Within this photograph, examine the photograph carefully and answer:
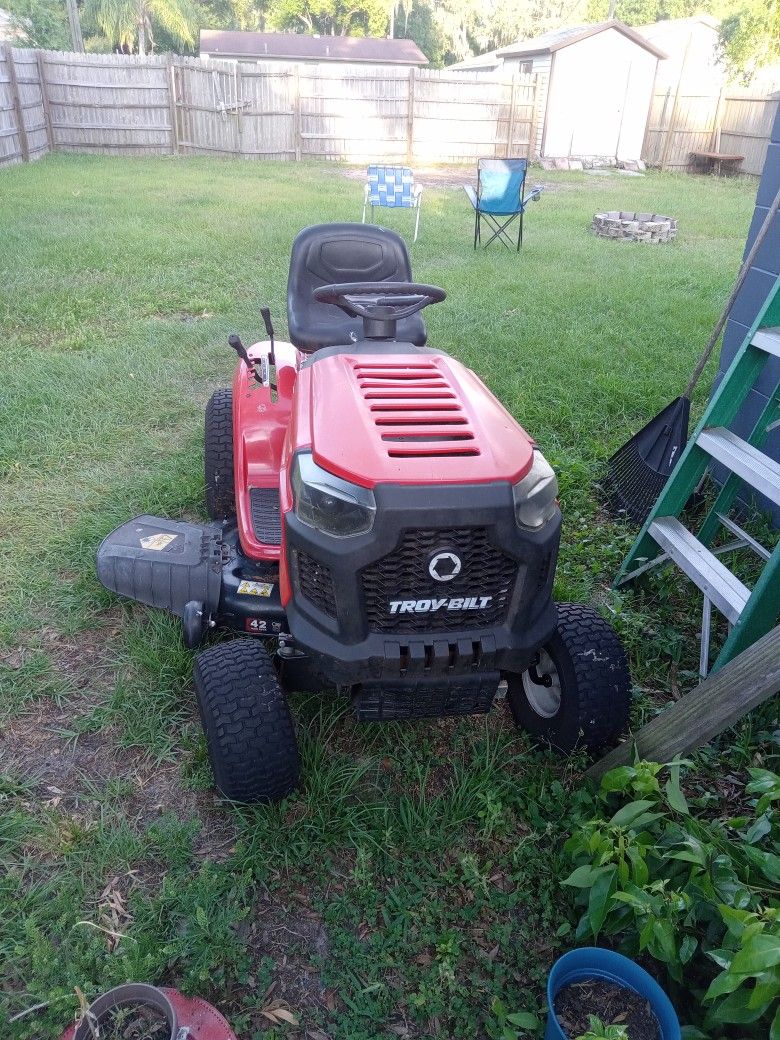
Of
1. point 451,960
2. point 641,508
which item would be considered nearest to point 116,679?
point 451,960

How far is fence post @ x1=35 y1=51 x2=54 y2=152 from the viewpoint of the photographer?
1520 cm


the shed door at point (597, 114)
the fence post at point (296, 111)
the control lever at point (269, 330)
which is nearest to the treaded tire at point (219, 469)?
the control lever at point (269, 330)

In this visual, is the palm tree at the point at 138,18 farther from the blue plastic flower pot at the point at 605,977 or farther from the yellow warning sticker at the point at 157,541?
the blue plastic flower pot at the point at 605,977

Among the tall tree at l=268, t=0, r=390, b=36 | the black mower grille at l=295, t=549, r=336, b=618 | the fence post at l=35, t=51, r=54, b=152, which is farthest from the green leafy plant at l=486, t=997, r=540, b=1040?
the tall tree at l=268, t=0, r=390, b=36

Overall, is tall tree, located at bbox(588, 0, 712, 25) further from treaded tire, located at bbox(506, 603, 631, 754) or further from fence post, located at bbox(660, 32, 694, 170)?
treaded tire, located at bbox(506, 603, 631, 754)

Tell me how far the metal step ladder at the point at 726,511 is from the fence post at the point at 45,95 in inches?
656

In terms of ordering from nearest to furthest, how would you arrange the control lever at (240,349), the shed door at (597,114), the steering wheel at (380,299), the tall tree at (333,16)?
the steering wheel at (380,299) < the control lever at (240,349) < the shed door at (597,114) < the tall tree at (333,16)

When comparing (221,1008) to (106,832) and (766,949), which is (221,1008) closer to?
(106,832)

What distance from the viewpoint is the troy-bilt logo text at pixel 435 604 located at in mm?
1869

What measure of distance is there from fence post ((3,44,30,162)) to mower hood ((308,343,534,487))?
1484 cm

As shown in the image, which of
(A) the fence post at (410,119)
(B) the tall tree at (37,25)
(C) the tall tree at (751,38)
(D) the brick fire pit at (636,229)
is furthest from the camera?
(B) the tall tree at (37,25)

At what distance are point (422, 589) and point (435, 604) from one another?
0.17 feet

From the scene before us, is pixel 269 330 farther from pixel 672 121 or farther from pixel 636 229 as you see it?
pixel 672 121

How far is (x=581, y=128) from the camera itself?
64.0 feet
